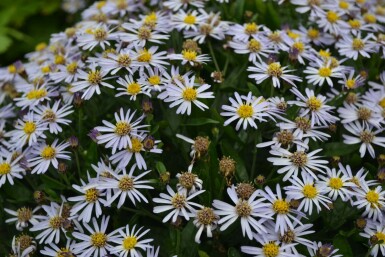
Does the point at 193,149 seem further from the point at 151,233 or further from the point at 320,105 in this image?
the point at 320,105

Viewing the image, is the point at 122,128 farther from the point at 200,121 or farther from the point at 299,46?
the point at 299,46

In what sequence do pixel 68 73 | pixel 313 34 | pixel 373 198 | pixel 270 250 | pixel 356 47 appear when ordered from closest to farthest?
pixel 270 250, pixel 373 198, pixel 68 73, pixel 356 47, pixel 313 34

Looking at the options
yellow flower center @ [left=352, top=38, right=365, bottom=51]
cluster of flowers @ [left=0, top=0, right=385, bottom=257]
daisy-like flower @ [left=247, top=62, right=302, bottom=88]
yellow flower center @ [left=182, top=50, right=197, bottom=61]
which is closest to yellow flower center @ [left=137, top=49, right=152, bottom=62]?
cluster of flowers @ [left=0, top=0, right=385, bottom=257]

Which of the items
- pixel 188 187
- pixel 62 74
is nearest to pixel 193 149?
pixel 188 187

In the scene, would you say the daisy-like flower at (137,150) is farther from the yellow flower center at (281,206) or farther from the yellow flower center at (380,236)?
the yellow flower center at (380,236)

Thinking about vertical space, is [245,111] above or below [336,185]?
above

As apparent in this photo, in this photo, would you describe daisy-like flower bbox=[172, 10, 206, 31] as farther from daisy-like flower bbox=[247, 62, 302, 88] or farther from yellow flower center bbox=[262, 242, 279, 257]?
yellow flower center bbox=[262, 242, 279, 257]

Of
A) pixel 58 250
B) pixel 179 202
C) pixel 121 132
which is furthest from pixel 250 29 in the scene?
pixel 58 250
